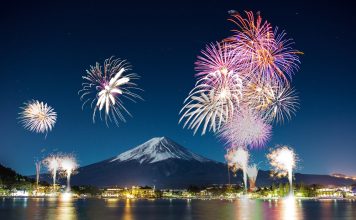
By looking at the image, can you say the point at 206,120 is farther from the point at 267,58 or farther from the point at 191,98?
the point at 267,58

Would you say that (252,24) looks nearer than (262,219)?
Yes

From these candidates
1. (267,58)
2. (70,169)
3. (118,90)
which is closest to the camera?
(267,58)

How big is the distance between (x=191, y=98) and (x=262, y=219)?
103 ft

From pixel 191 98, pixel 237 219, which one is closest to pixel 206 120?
pixel 191 98

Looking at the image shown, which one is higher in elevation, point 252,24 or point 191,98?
point 252,24

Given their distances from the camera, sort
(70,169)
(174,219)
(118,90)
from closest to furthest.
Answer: (118,90), (174,219), (70,169)

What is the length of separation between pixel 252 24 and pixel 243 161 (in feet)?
324

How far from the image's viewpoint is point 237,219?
2963 inches

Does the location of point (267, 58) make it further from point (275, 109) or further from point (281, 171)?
point (281, 171)

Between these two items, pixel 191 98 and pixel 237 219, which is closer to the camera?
pixel 191 98

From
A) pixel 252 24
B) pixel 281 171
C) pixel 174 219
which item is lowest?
pixel 174 219

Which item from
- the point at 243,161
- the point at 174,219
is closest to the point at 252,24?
the point at 174,219

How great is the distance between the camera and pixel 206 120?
2093 inches

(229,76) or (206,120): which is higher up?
(229,76)
